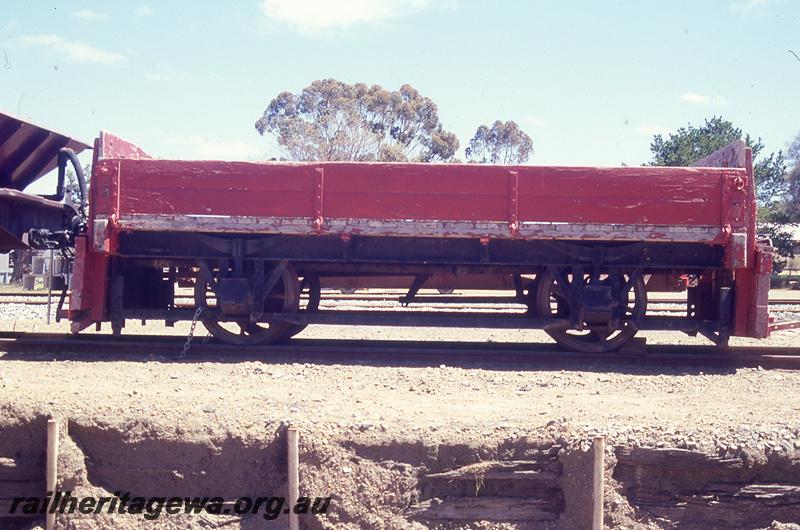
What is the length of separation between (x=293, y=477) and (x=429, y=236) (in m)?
3.92

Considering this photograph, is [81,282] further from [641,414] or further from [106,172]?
[641,414]

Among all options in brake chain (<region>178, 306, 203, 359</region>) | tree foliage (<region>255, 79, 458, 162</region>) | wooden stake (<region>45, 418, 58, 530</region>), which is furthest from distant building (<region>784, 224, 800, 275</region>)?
wooden stake (<region>45, 418, 58, 530</region>)

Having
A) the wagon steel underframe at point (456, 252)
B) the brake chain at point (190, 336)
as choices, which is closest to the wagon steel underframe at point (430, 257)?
the wagon steel underframe at point (456, 252)

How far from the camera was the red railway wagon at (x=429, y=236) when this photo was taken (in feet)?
28.8

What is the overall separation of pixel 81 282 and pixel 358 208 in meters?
3.49

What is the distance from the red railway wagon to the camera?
8773mm

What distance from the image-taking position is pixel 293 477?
5.65 meters

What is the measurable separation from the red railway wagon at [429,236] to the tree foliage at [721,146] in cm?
3347

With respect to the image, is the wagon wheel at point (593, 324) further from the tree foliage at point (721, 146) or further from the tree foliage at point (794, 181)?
the tree foliage at point (794, 181)

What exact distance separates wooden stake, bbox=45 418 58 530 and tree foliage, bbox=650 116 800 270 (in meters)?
39.0

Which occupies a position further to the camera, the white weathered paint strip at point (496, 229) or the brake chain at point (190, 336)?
the brake chain at point (190, 336)

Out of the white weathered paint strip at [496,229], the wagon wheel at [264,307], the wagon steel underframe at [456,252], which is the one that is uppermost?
the white weathered paint strip at [496,229]

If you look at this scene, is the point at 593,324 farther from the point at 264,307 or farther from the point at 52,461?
the point at 52,461

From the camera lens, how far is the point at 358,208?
29.1 feet
